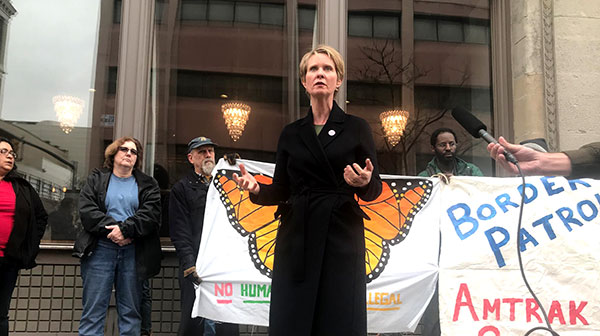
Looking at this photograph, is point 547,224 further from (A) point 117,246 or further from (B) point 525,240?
(A) point 117,246

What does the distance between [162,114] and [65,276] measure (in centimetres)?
232

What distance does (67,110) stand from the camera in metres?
7.00

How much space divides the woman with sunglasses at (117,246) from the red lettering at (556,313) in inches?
147

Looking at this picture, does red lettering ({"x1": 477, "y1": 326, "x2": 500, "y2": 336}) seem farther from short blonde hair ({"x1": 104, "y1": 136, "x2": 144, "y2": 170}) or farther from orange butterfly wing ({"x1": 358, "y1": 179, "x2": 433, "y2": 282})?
short blonde hair ({"x1": 104, "y1": 136, "x2": 144, "y2": 170})

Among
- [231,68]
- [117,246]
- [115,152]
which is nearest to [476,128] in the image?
[117,246]

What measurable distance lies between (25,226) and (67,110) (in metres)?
2.08

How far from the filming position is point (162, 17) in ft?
24.0

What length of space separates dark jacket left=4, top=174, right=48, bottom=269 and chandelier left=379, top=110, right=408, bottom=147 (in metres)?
4.35

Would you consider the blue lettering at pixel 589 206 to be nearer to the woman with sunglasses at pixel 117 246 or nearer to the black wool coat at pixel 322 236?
the black wool coat at pixel 322 236

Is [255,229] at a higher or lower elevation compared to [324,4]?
lower

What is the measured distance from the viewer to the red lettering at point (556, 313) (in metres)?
4.99

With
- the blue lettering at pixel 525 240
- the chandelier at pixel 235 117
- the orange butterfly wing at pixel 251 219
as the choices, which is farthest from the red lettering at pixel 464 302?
the chandelier at pixel 235 117

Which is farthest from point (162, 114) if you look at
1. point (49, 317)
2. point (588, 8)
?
point (588, 8)

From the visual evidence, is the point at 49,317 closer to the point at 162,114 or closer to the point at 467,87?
the point at 162,114
